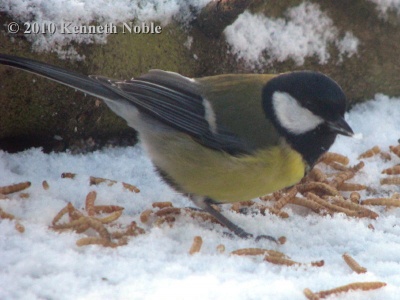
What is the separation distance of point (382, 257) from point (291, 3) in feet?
5.43

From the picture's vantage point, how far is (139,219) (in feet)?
7.91

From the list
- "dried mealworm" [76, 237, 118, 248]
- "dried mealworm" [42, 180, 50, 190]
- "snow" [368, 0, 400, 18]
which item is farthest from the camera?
"snow" [368, 0, 400, 18]

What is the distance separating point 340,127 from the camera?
2340 millimetres

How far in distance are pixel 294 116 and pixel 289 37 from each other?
1099 millimetres

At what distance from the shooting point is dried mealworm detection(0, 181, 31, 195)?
236cm

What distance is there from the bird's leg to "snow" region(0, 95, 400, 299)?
4 centimetres

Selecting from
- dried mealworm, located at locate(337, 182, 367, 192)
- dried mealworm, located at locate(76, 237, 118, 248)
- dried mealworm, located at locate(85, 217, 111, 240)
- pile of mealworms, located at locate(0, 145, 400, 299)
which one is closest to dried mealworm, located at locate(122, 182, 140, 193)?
pile of mealworms, located at locate(0, 145, 400, 299)

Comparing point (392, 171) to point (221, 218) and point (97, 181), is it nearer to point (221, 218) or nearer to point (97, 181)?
point (221, 218)

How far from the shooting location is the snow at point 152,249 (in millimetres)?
1780

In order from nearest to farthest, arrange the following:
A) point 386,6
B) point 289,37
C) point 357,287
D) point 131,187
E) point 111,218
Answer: point 357,287 → point 111,218 → point 131,187 → point 289,37 → point 386,6

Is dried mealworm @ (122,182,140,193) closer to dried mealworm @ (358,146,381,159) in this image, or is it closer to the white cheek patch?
the white cheek patch

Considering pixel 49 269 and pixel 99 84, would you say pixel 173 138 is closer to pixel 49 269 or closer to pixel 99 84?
pixel 99 84

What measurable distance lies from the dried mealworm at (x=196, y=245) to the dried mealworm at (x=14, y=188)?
69 centimetres

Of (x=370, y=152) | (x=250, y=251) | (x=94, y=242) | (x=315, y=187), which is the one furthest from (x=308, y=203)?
(x=94, y=242)
